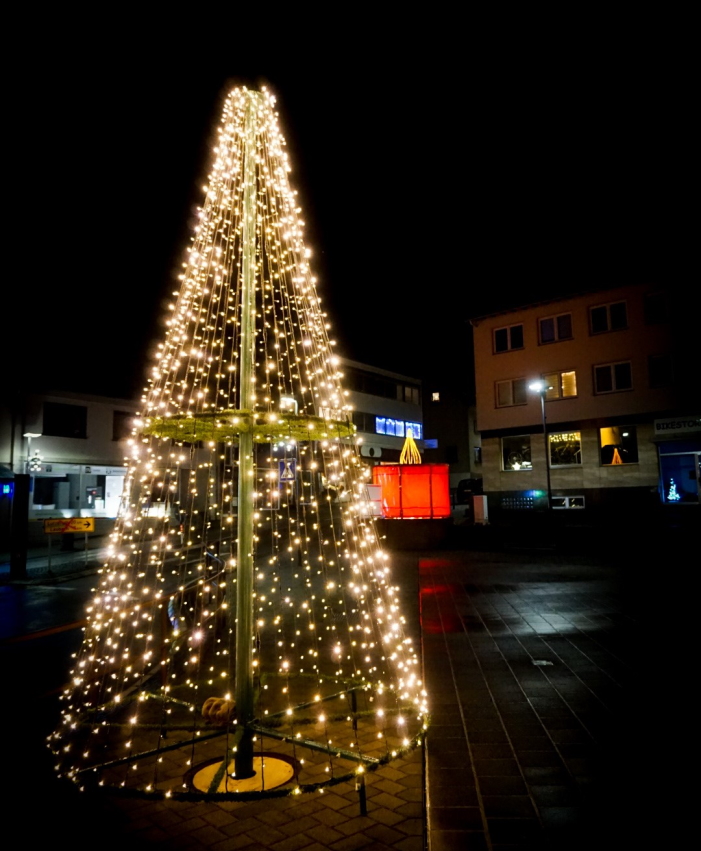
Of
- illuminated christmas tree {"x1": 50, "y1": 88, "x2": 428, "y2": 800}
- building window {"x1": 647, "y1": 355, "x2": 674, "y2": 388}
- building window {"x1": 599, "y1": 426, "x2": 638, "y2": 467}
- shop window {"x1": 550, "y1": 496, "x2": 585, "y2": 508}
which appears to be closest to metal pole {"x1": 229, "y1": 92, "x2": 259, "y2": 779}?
illuminated christmas tree {"x1": 50, "y1": 88, "x2": 428, "y2": 800}

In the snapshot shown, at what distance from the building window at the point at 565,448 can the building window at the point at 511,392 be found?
2.28m

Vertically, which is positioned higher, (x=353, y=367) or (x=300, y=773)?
(x=353, y=367)

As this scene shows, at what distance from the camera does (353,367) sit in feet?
136

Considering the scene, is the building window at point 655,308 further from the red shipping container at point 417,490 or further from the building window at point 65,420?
the building window at point 65,420

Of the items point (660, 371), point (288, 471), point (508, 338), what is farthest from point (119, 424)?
point (660, 371)

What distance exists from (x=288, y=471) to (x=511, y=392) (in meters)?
19.2

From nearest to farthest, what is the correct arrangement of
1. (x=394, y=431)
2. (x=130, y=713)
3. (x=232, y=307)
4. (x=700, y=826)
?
(x=700, y=826) → (x=232, y=307) → (x=130, y=713) → (x=394, y=431)

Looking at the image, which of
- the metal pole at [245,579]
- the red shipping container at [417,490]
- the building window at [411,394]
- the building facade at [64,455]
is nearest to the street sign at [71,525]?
the building facade at [64,455]

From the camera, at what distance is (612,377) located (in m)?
24.0

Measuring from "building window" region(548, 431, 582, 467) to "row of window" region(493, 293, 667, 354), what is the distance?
4.37m

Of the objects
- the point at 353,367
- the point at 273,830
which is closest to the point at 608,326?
the point at 353,367

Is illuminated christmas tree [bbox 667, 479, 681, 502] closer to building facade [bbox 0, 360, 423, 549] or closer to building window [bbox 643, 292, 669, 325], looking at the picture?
building window [bbox 643, 292, 669, 325]

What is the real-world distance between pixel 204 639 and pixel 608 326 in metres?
22.3

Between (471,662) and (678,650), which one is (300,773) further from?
(678,650)
